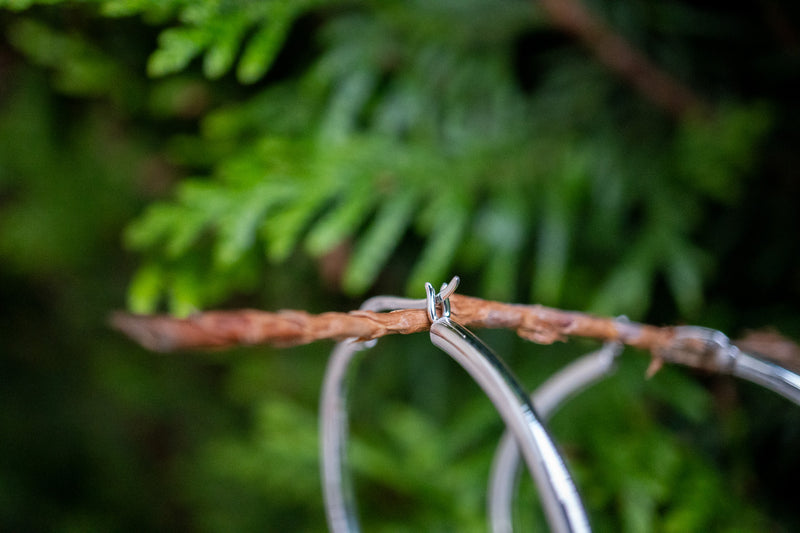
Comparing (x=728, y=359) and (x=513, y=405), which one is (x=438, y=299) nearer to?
(x=513, y=405)

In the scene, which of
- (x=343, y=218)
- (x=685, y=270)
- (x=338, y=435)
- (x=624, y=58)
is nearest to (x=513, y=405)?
(x=338, y=435)

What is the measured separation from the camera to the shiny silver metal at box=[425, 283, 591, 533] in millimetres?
191

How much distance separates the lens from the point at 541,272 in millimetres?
549

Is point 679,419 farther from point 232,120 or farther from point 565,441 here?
point 232,120

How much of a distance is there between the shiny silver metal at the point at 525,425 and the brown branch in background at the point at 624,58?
0.46 m

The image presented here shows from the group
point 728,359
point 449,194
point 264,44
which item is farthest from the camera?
point 449,194

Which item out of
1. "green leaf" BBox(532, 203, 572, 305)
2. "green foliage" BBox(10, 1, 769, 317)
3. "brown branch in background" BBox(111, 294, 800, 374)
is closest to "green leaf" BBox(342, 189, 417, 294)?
"green foliage" BBox(10, 1, 769, 317)

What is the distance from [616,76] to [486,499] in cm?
48

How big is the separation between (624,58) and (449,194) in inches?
9.6

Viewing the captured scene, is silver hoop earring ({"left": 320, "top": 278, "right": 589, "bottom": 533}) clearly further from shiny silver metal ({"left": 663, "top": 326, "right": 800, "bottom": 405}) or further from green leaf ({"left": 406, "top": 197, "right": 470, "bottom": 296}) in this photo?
green leaf ({"left": 406, "top": 197, "right": 470, "bottom": 296})

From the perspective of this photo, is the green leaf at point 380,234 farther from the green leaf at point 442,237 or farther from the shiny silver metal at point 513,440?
the shiny silver metal at point 513,440

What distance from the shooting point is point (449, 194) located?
53 cm

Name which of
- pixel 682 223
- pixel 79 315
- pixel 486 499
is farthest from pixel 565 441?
pixel 79 315

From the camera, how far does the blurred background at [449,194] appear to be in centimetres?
50
